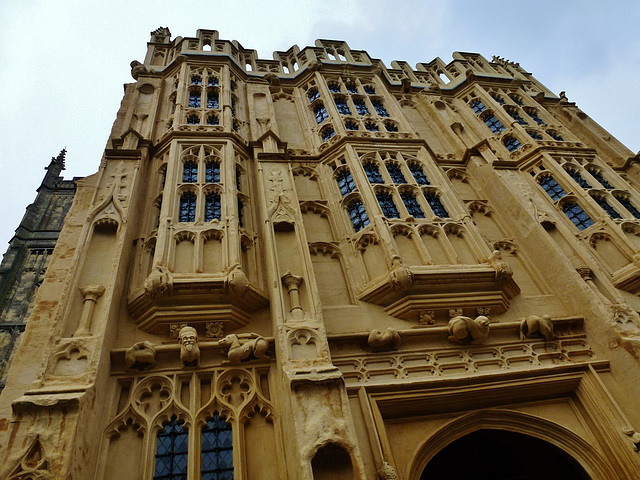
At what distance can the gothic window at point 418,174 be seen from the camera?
11.1 metres

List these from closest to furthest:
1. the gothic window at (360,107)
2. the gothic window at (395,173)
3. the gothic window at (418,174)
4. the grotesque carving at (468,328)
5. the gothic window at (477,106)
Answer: the grotesque carving at (468,328) < the gothic window at (395,173) < the gothic window at (418,174) < the gothic window at (360,107) < the gothic window at (477,106)

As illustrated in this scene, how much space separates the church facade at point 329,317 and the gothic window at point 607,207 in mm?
54

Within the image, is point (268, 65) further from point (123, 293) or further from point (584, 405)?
point (584, 405)

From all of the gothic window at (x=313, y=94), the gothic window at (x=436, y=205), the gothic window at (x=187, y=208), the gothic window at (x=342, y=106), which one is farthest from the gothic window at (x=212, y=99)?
the gothic window at (x=436, y=205)

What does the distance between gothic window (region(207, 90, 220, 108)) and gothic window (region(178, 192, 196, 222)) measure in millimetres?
4944

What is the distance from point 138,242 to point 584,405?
868cm

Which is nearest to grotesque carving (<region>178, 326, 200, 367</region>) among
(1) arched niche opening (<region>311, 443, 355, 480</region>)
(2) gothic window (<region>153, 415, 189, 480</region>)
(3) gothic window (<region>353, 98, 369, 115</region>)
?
(2) gothic window (<region>153, 415, 189, 480</region>)

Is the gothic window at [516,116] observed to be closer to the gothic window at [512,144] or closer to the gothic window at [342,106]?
the gothic window at [512,144]

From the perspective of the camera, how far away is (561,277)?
8.69 m

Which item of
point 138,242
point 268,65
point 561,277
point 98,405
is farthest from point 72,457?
point 268,65

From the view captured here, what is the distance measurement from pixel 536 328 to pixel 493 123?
919cm

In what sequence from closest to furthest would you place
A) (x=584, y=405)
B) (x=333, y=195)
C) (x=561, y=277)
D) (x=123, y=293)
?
(x=584, y=405), (x=123, y=293), (x=561, y=277), (x=333, y=195)

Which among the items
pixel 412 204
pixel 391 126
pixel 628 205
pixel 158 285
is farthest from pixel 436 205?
pixel 158 285

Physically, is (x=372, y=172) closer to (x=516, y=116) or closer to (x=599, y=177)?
(x=599, y=177)
